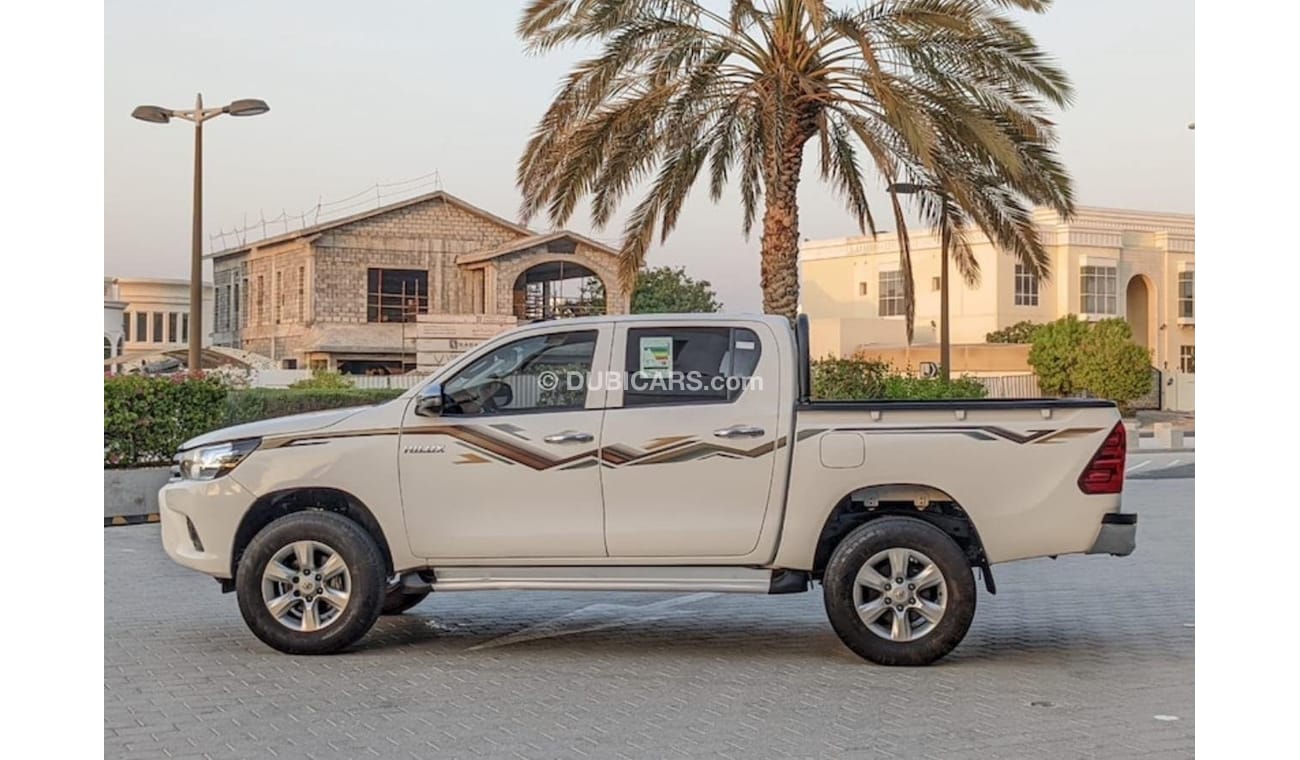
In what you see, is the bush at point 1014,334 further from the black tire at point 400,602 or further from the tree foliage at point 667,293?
the black tire at point 400,602

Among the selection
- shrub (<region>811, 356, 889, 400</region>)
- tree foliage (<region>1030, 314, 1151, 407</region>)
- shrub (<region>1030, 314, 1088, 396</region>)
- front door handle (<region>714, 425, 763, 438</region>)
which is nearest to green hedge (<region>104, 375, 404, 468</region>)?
shrub (<region>811, 356, 889, 400</region>)

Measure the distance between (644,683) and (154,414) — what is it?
11.8 metres

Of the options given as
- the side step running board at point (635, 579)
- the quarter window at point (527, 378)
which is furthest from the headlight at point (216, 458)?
the side step running board at point (635, 579)

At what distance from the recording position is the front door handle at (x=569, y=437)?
8.62m

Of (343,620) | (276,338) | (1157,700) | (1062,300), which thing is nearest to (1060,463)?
(1157,700)

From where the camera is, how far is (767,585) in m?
8.62

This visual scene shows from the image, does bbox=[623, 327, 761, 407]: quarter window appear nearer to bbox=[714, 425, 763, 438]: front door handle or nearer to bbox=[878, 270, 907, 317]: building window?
bbox=[714, 425, 763, 438]: front door handle

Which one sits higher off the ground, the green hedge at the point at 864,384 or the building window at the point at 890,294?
the building window at the point at 890,294

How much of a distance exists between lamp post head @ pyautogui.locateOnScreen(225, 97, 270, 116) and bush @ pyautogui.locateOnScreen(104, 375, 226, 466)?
3287 millimetres

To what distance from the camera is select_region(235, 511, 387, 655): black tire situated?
858 cm

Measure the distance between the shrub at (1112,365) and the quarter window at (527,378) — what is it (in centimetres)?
3315

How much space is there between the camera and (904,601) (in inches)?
332

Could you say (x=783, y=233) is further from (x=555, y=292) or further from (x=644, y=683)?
(x=555, y=292)

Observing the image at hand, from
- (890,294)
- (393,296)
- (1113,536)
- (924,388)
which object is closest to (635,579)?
(1113,536)
